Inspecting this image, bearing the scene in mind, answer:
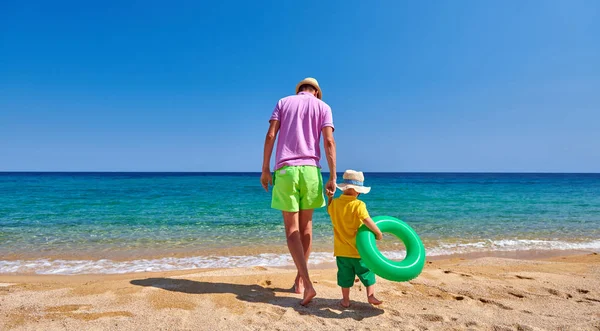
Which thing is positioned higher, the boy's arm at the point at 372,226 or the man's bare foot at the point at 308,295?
the boy's arm at the point at 372,226

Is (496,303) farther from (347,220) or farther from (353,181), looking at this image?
(353,181)

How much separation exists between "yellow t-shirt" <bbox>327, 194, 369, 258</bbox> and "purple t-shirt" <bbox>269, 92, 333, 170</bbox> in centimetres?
47

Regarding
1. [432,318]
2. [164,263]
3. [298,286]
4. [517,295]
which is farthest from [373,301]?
[164,263]

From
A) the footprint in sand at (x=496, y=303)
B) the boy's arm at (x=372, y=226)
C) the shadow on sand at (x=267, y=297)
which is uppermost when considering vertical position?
the boy's arm at (x=372, y=226)

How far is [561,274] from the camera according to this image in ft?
13.5

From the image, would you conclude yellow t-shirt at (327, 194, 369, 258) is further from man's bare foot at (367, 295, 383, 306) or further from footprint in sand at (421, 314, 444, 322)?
footprint in sand at (421, 314, 444, 322)

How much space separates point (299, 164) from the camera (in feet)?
9.80

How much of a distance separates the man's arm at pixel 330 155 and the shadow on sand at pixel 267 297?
3.30ft

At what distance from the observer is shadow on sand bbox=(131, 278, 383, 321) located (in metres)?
2.83

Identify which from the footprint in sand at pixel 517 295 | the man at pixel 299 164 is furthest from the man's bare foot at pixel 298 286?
the footprint in sand at pixel 517 295

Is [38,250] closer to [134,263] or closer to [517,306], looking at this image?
[134,263]

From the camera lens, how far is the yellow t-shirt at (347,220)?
110 inches

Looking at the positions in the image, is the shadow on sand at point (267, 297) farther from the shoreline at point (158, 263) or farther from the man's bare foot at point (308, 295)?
the shoreline at point (158, 263)

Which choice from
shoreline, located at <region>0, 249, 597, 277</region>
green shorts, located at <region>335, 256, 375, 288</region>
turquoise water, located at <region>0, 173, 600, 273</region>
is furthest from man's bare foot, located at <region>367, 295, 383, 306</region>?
turquoise water, located at <region>0, 173, 600, 273</region>
